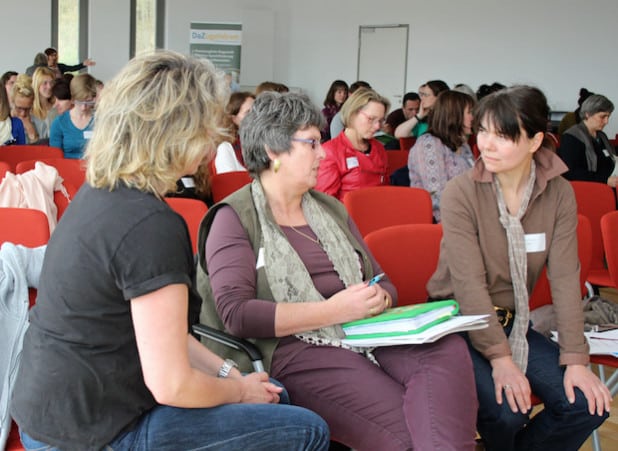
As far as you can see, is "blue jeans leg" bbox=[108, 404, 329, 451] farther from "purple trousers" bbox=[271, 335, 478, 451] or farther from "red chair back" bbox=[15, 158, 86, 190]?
"red chair back" bbox=[15, 158, 86, 190]

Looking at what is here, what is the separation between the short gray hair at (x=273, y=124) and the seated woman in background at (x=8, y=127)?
14.2 feet

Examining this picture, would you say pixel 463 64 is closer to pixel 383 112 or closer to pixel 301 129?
pixel 383 112

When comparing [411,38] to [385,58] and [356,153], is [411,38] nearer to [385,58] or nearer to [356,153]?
[385,58]

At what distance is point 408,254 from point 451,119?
218cm

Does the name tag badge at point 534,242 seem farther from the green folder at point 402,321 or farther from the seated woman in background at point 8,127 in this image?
the seated woman in background at point 8,127

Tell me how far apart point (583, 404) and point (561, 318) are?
11.6 inches

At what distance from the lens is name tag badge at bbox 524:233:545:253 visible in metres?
2.26

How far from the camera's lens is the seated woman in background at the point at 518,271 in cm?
206

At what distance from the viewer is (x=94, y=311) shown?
131 centimetres

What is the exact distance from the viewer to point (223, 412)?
1.45 meters

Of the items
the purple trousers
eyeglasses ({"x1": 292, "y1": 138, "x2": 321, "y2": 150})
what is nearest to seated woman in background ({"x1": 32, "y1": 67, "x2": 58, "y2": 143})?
eyeglasses ({"x1": 292, "y1": 138, "x2": 321, "y2": 150})

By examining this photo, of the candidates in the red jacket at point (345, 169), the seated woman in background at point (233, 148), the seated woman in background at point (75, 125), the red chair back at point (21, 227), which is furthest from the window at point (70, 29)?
the red chair back at point (21, 227)

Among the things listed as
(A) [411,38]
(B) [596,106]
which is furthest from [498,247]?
(A) [411,38]

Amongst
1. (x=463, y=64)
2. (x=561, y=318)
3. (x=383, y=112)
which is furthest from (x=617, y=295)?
(x=463, y=64)
